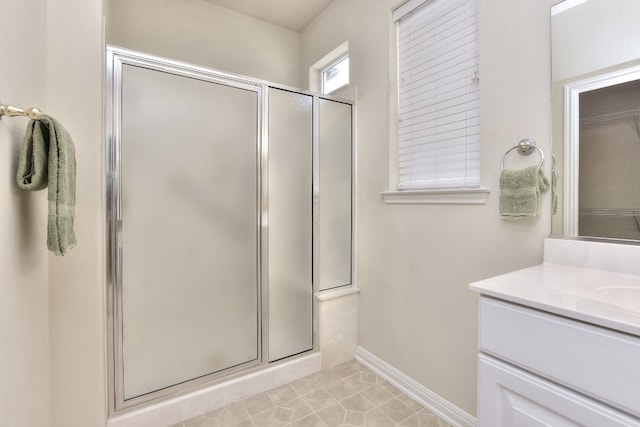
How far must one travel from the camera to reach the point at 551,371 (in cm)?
76

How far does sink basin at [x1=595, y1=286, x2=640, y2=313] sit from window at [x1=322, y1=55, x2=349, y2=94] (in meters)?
2.09

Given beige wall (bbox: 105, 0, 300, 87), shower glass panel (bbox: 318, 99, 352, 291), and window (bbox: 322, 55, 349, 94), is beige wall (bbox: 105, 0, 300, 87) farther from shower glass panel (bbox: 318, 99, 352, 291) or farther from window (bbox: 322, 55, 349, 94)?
shower glass panel (bbox: 318, 99, 352, 291)

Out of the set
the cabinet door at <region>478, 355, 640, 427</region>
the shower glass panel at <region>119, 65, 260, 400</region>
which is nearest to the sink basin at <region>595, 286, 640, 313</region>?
the cabinet door at <region>478, 355, 640, 427</region>

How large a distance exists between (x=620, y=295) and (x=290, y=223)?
1.53 metres

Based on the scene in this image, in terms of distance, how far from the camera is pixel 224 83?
1.68 meters

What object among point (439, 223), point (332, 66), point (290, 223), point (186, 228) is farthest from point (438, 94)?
point (186, 228)

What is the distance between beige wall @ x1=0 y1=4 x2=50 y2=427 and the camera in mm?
869

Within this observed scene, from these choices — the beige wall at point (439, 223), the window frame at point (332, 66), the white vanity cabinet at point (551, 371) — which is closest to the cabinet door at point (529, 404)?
the white vanity cabinet at point (551, 371)

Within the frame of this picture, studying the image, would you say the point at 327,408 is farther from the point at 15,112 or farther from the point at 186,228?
the point at 15,112

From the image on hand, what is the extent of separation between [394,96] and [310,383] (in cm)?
193

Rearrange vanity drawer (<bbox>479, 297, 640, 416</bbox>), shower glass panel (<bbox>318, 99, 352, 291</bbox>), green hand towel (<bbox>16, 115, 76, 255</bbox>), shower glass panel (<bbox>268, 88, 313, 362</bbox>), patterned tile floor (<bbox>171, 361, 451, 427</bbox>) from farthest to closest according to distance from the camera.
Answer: shower glass panel (<bbox>318, 99, 352, 291</bbox>) < shower glass panel (<bbox>268, 88, 313, 362</bbox>) < patterned tile floor (<bbox>171, 361, 451, 427</bbox>) < green hand towel (<bbox>16, 115, 76, 255</bbox>) < vanity drawer (<bbox>479, 297, 640, 416</bbox>)

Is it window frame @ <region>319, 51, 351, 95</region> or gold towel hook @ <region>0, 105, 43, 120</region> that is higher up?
window frame @ <region>319, 51, 351, 95</region>

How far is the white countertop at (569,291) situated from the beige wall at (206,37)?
8.25 ft

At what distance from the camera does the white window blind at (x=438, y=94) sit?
1.52 metres
